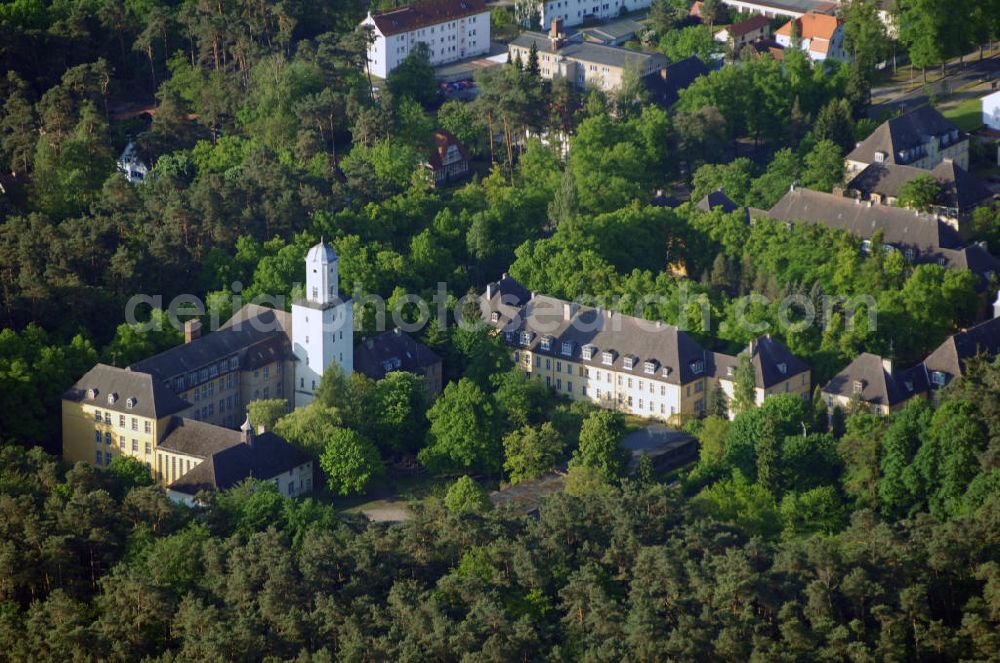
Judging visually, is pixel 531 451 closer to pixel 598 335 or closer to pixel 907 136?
pixel 598 335

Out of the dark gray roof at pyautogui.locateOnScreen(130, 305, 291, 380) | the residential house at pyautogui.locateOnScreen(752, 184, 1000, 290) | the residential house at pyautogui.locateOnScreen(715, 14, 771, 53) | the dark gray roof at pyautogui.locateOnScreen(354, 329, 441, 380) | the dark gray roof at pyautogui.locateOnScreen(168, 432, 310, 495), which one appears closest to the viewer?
the dark gray roof at pyautogui.locateOnScreen(168, 432, 310, 495)

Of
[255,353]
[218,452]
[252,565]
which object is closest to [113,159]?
[255,353]

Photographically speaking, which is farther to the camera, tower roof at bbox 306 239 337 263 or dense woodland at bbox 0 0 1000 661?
tower roof at bbox 306 239 337 263

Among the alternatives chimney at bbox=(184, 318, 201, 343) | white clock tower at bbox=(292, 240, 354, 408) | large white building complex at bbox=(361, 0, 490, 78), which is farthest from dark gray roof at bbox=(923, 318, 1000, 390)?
large white building complex at bbox=(361, 0, 490, 78)

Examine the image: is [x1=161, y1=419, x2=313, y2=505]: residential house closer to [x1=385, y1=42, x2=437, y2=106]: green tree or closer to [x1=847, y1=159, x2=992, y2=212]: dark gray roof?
[x1=847, y1=159, x2=992, y2=212]: dark gray roof

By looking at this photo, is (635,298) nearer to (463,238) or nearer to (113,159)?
(463,238)

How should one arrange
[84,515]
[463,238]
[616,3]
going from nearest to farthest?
[84,515] → [463,238] → [616,3]

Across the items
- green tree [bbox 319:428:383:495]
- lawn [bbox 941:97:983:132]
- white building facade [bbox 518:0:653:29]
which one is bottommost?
white building facade [bbox 518:0:653:29]
